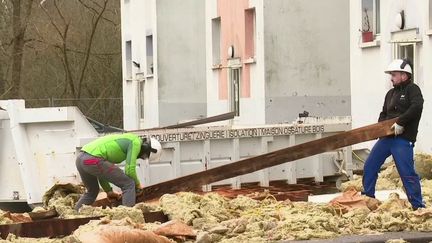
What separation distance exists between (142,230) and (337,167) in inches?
321

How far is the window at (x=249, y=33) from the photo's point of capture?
26.4 metres

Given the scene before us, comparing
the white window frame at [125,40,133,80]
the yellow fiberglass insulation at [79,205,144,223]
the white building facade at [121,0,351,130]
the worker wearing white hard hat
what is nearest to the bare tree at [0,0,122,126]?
the white window frame at [125,40,133,80]

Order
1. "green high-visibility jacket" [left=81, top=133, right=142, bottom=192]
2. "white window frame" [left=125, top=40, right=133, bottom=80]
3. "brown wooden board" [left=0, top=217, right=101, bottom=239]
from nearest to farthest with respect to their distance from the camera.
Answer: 1. "brown wooden board" [left=0, top=217, right=101, bottom=239]
2. "green high-visibility jacket" [left=81, top=133, right=142, bottom=192]
3. "white window frame" [left=125, top=40, right=133, bottom=80]

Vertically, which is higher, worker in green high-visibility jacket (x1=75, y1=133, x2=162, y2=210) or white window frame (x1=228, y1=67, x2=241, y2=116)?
white window frame (x1=228, y1=67, x2=241, y2=116)

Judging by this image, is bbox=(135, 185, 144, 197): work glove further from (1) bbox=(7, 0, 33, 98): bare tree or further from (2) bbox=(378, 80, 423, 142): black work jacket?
(1) bbox=(7, 0, 33, 98): bare tree

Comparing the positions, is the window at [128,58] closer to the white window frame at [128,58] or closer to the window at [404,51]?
the white window frame at [128,58]

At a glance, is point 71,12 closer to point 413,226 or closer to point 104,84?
point 104,84

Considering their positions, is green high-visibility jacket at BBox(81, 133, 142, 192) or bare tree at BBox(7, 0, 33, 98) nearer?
green high-visibility jacket at BBox(81, 133, 142, 192)

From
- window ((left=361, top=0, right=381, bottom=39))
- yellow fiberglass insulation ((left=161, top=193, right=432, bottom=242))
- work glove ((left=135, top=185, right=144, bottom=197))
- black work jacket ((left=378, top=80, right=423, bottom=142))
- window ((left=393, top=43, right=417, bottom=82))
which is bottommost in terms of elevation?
yellow fiberglass insulation ((left=161, top=193, right=432, bottom=242))

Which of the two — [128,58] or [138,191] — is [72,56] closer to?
[128,58]

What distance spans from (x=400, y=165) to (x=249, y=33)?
14.7 m

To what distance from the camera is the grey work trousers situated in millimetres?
12789

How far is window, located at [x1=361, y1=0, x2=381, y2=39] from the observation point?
19.8 metres

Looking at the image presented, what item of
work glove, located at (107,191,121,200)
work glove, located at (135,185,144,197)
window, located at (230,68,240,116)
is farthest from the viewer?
window, located at (230,68,240,116)
